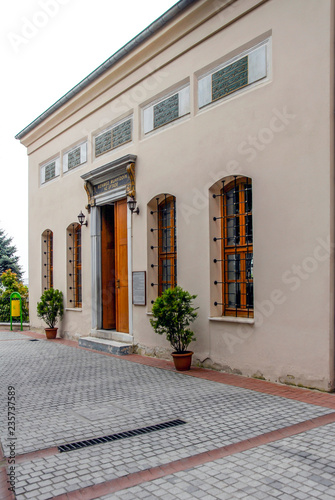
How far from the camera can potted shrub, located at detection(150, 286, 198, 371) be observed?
780 cm

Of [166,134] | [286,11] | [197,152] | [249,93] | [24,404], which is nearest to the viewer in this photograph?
[24,404]

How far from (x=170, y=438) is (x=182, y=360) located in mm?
3336

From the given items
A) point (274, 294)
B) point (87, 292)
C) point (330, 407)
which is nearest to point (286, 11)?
point (274, 294)

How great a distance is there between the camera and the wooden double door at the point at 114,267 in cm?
1086

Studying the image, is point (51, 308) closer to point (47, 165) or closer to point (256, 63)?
point (47, 165)

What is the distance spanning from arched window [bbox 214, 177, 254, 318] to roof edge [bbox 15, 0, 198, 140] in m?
3.46

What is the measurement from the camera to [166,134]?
30.5 ft

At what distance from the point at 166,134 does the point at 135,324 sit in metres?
4.08

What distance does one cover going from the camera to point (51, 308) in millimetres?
13273

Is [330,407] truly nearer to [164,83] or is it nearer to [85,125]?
[164,83]

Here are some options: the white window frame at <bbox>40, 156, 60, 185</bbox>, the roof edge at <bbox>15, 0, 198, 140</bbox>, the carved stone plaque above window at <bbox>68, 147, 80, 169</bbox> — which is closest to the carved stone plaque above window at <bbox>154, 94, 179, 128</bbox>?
the roof edge at <bbox>15, 0, 198, 140</bbox>

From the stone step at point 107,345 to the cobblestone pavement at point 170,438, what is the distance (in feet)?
7.16

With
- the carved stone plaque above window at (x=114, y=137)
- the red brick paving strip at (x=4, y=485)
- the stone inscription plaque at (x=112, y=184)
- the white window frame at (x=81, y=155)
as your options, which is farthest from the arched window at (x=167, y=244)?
the red brick paving strip at (x=4, y=485)

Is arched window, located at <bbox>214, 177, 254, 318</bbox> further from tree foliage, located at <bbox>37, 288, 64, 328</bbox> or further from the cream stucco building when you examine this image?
tree foliage, located at <bbox>37, 288, 64, 328</bbox>
